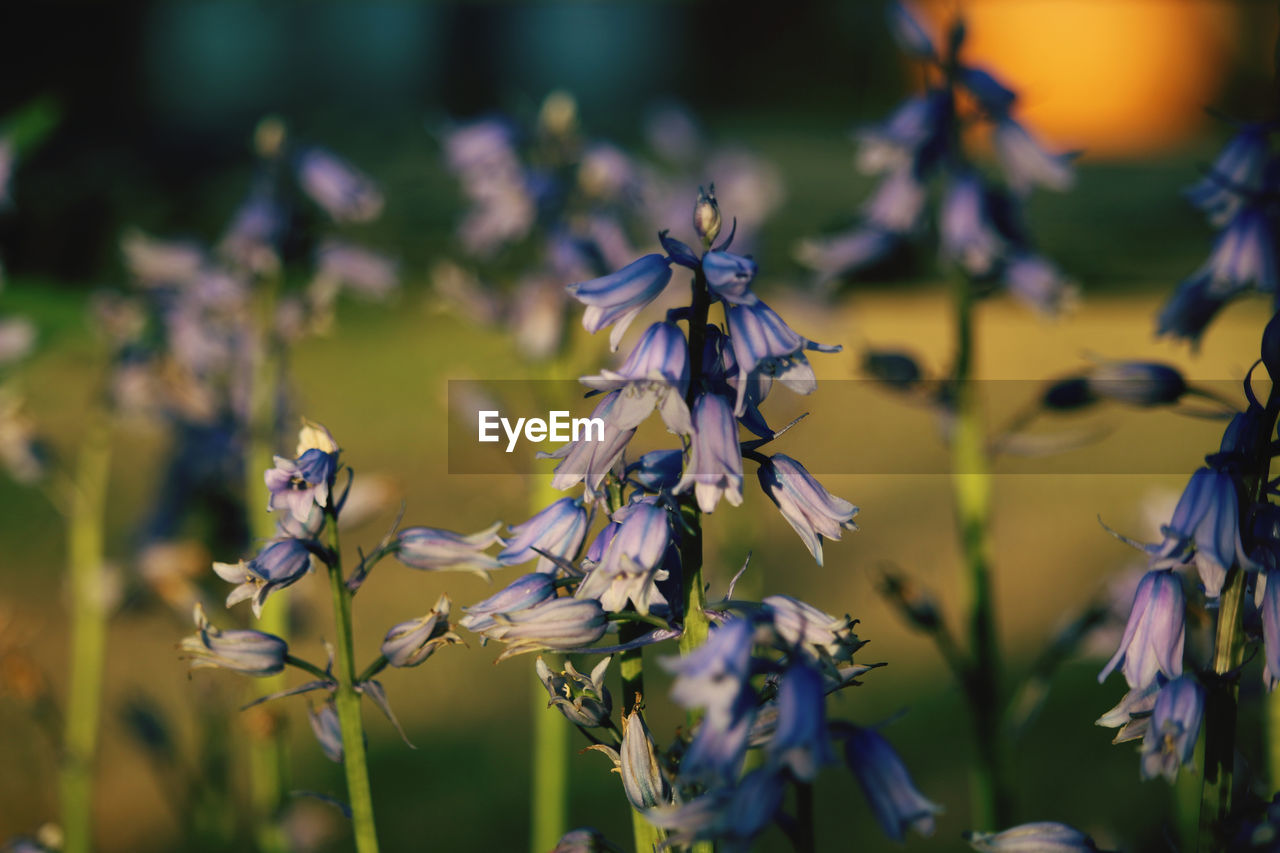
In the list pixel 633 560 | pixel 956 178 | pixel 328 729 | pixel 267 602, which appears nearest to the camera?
pixel 633 560

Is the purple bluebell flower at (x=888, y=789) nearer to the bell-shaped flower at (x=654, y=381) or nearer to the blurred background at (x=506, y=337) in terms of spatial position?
the blurred background at (x=506, y=337)

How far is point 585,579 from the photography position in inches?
45.3

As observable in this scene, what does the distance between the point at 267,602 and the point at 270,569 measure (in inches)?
39.3

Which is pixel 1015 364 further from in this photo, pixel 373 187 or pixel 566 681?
pixel 566 681

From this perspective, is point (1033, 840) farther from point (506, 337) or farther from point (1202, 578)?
point (506, 337)

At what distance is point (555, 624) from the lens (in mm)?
1094

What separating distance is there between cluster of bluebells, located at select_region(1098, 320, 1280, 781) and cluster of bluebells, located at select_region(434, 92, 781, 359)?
1678 millimetres

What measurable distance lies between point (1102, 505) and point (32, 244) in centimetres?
587

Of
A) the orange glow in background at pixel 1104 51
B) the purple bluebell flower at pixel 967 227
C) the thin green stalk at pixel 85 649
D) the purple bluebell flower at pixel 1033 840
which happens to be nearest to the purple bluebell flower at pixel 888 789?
the purple bluebell flower at pixel 1033 840

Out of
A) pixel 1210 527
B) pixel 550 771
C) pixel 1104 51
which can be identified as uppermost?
pixel 1104 51

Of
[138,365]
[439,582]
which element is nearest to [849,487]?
[439,582]

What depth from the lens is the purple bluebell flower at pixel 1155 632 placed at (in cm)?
120

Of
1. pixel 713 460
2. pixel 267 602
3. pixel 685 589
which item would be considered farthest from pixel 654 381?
pixel 267 602

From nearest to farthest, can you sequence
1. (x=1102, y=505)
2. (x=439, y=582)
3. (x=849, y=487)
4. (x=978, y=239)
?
(x=978, y=239) < (x=439, y=582) < (x=1102, y=505) < (x=849, y=487)
